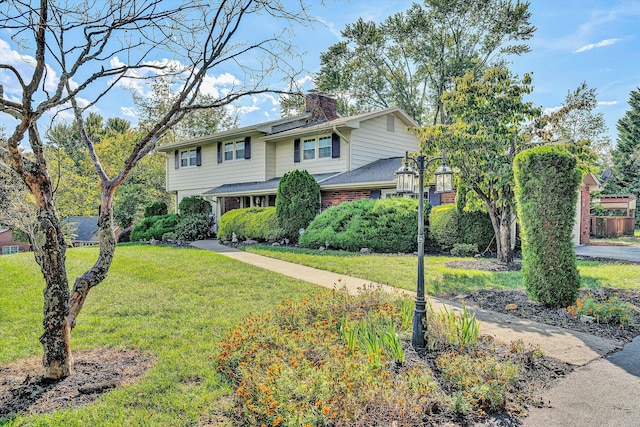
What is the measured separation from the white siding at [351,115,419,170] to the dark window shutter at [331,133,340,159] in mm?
616

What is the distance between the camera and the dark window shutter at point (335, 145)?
54.7 feet

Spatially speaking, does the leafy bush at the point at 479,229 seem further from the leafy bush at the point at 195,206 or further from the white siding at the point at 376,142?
the leafy bush at the point at 195,206

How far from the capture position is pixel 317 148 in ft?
57.5

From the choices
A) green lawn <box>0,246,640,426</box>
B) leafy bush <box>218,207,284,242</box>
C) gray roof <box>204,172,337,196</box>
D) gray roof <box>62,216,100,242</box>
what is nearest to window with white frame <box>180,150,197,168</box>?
gray roof <box>204,172,337,196</box>

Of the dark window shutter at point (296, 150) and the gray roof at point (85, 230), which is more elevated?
the dark window shutter at point (296, 150)

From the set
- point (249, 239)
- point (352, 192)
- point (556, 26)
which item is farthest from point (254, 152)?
point (556, 26)

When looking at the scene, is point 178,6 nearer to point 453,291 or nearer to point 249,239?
point 453,291

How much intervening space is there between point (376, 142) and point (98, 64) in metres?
14.8

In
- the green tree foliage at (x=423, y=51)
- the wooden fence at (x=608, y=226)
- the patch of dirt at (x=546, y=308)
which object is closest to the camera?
the patch of dirt at (x=546, y=308)

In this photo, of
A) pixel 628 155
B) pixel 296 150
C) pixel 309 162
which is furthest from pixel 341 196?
pixel 628 155

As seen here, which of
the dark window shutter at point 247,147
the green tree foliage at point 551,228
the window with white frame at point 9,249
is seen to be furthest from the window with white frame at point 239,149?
the green tree foliage at point 551,228

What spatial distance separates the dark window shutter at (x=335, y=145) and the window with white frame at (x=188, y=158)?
31.7ft

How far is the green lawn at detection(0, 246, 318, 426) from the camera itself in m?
3.00

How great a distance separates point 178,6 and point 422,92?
28.2 metres
